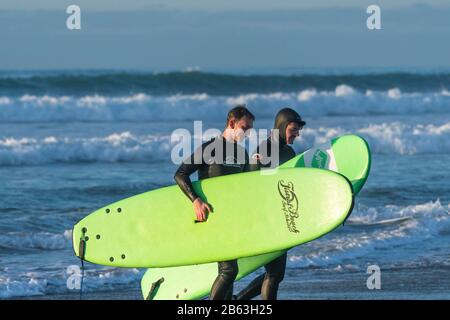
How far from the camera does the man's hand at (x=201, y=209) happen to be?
7.78m

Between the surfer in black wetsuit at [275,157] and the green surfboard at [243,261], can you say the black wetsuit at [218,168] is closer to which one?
the surfer in black wetsuit at [275,157]

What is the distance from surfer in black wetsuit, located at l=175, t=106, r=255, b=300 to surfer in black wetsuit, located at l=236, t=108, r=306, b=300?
14 cm

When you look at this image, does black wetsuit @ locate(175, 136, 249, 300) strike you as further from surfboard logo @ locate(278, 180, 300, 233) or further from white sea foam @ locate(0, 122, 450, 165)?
white sea foam @ locate(0, 122, 450, 165)

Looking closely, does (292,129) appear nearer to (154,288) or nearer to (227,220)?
(227,220)

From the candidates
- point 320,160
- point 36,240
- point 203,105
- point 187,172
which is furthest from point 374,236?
point 203,105

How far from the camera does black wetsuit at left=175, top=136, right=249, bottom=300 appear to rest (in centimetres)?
757

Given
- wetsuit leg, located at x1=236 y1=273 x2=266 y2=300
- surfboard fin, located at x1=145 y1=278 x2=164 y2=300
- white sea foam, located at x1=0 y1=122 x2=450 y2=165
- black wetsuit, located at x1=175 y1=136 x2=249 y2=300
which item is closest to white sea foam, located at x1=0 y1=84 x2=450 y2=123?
white sea foam, located at x1=0 y1=122 x2=450 y2=165

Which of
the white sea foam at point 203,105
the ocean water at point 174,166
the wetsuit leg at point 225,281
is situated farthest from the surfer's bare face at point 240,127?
the white sea foam at point 203,105

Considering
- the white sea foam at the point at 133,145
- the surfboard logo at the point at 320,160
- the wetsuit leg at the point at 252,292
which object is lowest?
the white sea foam at the point at 133,145

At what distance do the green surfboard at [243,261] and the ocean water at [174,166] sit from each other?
1025 millimetres

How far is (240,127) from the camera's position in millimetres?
7457
